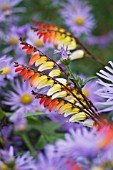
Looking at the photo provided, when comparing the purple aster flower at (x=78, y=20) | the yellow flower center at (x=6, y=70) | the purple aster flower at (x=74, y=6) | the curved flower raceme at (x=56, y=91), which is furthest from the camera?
the purple aster flower at (x=74, y=6)

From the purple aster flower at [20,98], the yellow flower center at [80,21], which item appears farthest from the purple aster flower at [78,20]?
the purple aster flower at [20,98]

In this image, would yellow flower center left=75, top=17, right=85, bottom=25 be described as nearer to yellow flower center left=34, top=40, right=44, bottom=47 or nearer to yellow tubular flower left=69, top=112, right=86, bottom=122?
yellow flower center left=34, top=40, right=44, bottom=47

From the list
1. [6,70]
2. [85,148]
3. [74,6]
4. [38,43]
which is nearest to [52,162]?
[85,148]

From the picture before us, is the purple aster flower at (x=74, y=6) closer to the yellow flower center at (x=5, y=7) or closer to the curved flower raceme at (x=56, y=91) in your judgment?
the yellow flower center at (x=5, y=7)

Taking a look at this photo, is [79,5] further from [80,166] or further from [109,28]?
[80,166]

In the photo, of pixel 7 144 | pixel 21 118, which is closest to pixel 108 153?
pixel 21 118

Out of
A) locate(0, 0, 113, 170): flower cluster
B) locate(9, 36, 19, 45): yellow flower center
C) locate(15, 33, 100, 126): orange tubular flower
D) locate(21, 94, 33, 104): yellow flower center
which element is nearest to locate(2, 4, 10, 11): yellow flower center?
locate(0, 0, 113, 170): flower cluster

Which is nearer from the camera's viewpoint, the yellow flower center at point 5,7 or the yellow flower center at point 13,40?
the yellow flower center at point 13,40
